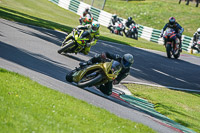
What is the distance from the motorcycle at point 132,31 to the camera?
31320 mm

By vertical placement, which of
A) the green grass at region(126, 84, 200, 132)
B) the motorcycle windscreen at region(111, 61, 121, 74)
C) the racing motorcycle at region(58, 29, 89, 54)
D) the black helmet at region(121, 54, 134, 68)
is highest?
the black helmet at region(121, 54, 134, 68)

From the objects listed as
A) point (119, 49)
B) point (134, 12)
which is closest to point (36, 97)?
point (119, 49)

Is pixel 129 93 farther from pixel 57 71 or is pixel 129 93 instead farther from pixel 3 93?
pixel 3 93

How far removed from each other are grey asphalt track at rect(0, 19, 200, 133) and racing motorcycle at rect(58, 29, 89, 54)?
13.6 inches

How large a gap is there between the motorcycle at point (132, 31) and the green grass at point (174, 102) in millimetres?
16565

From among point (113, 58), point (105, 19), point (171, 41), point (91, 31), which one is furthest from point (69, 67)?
point (105, 19)

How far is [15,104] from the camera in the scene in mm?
6055

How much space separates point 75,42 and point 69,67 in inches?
76.9

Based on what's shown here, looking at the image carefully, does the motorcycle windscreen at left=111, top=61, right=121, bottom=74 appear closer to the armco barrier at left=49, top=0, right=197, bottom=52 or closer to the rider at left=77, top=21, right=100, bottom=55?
the rider at left=77, top=21, right=100, bottom=55

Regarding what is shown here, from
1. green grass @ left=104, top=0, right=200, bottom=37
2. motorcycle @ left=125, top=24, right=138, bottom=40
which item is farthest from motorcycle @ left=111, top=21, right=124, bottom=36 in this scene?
green grass @ left=104, top=0, right=200, bottom=37

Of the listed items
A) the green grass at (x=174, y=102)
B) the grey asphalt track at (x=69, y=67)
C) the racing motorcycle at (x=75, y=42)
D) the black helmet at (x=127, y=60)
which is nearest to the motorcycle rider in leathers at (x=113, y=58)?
the black helmet at (x=127, y=60)

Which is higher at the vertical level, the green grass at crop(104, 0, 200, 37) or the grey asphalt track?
the green grass at crop(104, 0, 200, 37)

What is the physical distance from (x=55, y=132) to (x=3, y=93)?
5.77 feet

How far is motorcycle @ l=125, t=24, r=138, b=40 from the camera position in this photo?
3132 cm
